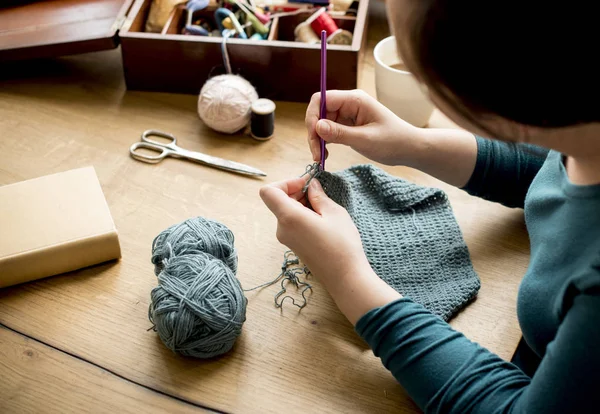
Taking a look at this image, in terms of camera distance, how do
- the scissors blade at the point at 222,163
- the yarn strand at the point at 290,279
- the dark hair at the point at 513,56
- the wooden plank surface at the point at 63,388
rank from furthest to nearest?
the scissors blade at the point at 222,163 < the yarn strand at the point at 290,279 < the wooden plank surface at the point at 63,388 < the dark hair at the point at 513,56

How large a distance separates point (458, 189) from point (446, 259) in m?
0.16

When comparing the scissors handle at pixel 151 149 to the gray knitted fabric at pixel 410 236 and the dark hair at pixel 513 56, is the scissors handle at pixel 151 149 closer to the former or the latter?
the gray knitted fabric at pixel 410 236

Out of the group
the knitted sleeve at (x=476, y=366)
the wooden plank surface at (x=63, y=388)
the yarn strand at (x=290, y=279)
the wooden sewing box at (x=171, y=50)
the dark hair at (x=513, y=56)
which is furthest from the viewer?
the wooden sewing box at (x=171, y=50)

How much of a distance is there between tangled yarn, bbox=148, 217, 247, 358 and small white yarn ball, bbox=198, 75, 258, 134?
0.29m

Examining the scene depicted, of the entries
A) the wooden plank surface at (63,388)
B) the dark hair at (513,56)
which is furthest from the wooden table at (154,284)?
the dark hair at (513,56)

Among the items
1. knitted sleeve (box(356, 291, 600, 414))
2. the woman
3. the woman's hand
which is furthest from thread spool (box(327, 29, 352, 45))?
knitted sleeve (box(356, 291, 600, 414))

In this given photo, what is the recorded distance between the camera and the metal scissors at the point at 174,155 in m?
0.92

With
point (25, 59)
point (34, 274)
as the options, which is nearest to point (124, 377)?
point (34, 274)

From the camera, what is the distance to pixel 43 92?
1.06 m

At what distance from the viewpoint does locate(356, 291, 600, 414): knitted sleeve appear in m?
0.50

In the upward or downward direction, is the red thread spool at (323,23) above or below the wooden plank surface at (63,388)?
above

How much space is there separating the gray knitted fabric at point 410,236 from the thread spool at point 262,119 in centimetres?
17

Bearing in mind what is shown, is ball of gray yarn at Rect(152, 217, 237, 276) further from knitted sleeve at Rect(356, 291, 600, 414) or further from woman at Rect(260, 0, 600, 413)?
knitted sleeve at Rect(356, 291, 600, 414)

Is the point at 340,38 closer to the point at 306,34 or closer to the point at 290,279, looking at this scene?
the point at 306,34
